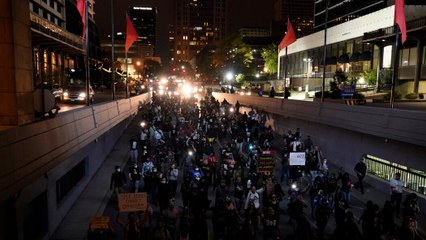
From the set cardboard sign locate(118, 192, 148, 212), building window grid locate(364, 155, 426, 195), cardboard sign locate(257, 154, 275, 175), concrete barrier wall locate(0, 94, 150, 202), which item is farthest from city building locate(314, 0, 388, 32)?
cardboard sign locate(118, 192, 148, 212)

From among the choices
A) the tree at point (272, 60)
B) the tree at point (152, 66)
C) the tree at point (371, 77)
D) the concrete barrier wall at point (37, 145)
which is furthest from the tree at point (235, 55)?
the concrete barrier wall at point (37, 145)

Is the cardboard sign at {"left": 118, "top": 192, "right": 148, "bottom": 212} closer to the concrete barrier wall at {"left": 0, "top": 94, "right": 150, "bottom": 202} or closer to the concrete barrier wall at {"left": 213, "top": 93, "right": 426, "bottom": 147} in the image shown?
the concrete barrier wall at {"left": 0, "top": 94, "right": 150, "bottom": 202}

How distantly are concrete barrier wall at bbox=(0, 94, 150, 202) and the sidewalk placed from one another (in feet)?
8.44

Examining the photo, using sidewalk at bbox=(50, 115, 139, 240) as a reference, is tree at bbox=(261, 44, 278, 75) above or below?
Answer: above

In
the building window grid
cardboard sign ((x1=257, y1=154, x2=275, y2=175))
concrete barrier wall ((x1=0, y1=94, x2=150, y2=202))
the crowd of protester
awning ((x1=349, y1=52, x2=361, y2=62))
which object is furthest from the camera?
awning ((x1=349, y1=52, x2=361, y2=62))

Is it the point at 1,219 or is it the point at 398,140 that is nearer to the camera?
the point at 1,219

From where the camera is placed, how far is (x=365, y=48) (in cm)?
5197

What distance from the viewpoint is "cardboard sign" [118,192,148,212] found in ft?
35.9

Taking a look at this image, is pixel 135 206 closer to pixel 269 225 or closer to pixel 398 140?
pixel 269 225

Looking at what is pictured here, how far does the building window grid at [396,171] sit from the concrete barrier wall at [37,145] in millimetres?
12517

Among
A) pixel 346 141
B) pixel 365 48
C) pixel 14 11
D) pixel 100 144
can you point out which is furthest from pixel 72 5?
pixel 14 11

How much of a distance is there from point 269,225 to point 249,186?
3.58m

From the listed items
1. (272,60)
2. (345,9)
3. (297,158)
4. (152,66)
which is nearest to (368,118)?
(297,158)

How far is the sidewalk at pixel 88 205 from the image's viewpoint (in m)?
12.3
